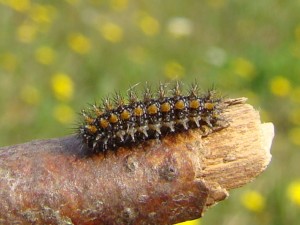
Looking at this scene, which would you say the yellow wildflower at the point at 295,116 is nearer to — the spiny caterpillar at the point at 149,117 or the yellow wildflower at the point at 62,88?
the yellow wildflower at the point at 62,88

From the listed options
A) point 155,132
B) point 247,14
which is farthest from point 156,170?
point 247,14

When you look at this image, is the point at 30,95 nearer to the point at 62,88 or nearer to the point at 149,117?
the point at 62,88

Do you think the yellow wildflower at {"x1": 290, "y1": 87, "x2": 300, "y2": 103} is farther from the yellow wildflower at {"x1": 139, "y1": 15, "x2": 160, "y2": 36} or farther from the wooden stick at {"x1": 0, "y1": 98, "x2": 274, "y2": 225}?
the wooden stick at {"x1": 0, "y1": 98, "x2": 274, "y2": 225}

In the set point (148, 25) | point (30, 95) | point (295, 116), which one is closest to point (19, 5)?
point (148, 25)

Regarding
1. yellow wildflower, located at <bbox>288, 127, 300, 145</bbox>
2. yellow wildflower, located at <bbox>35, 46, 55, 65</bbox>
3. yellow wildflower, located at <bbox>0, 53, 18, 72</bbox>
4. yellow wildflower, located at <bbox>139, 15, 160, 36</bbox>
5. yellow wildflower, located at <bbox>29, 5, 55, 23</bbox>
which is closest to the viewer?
yellow wildflower, located at <bbox>288, 127, 300, 145</bbox>

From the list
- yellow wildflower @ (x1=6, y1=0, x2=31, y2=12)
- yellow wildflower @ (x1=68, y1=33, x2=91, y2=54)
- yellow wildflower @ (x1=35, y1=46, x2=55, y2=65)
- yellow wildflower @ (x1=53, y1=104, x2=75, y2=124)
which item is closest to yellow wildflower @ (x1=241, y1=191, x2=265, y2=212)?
yellow wildflower @ (x1=53, y1=104, x2=75, y2=124)

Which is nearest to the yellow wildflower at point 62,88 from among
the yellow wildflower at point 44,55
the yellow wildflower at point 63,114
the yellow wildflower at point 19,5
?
the yellow wildflower at point 63,114
